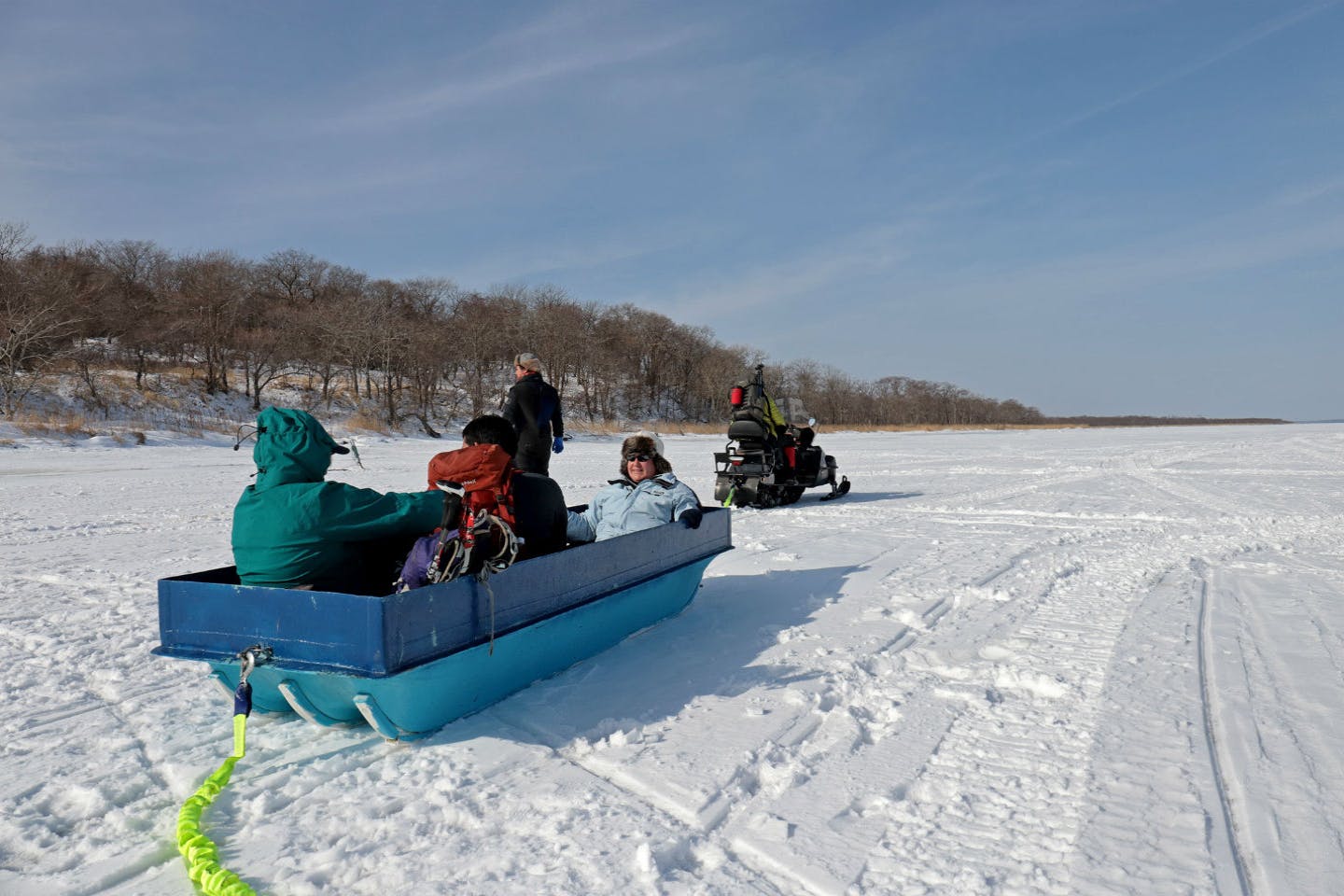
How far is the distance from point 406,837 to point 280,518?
129 cm

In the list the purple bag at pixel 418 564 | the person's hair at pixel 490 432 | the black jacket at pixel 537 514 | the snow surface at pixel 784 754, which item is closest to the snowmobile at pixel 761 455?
the snow surface at pixel 784 754

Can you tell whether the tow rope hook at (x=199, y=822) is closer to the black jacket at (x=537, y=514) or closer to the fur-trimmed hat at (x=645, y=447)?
the black jacket at (x=537, y=514)

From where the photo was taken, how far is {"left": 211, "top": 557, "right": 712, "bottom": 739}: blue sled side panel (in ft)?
10.3

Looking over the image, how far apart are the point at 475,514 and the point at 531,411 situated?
3748 millimetres

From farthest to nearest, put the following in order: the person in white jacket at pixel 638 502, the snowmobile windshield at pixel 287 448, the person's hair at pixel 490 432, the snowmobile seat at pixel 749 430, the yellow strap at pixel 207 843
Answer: the snowmobile seat at pixel 749 430 → the person in white jacket at pixel 638 502 → the person's hair at pixel 490 432 → the snowmobile windshield at pixel 287 448 → the yellow strap at pixel 207 843

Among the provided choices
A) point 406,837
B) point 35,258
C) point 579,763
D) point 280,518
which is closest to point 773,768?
point 579,763

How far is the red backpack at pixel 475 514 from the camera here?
3.31 m

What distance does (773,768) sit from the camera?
3.08 meters

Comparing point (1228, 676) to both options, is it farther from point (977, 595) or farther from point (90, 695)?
point (90, 695)

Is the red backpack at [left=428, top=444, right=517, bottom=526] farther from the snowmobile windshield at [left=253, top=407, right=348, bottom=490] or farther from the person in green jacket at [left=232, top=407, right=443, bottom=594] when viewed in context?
the snowmobile windshield at [left=253, top=407, right=348, bottom=490]

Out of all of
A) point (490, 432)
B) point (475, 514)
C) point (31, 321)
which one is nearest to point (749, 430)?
point (490, 432)

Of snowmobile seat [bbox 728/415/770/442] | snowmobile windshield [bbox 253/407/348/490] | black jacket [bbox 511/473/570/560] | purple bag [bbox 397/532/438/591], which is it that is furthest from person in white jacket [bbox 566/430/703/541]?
snowmobile seat [bbox 728/415/770/442]

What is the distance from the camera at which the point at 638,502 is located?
5363 millimetres

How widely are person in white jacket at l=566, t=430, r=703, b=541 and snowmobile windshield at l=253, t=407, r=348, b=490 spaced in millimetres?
A: 2173
